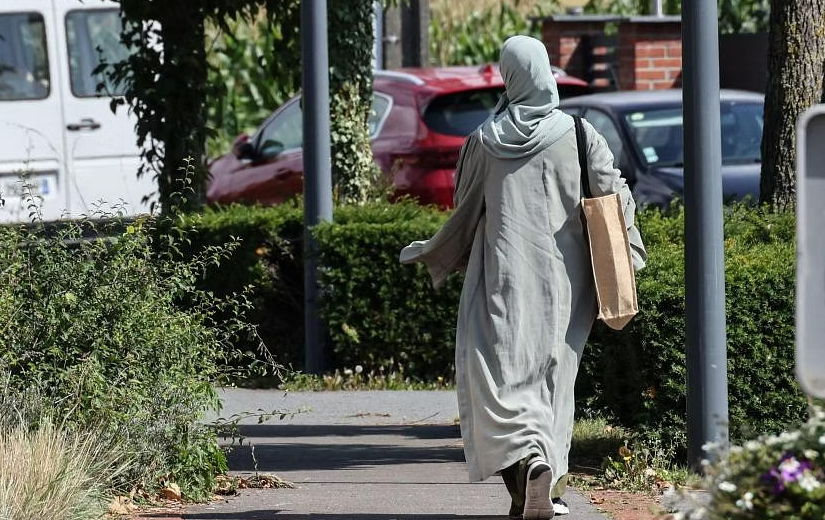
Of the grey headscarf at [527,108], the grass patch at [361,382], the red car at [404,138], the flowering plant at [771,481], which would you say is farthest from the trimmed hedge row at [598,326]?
the flowering plant at [771,481]

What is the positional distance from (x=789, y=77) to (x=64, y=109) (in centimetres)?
795

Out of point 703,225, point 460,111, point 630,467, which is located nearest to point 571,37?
point 460,111

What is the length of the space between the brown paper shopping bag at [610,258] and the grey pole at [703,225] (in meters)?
0.43

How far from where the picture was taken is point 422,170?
37.6ft

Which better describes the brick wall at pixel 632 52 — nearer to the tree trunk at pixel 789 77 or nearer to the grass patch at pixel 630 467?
the tree trunk at pixel 789 77

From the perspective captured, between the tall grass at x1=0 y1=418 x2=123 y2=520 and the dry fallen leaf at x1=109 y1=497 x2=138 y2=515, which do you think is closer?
the tall grass at x1=0 y1=418 x2=123 y2=520

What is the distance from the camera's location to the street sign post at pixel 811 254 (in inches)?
119

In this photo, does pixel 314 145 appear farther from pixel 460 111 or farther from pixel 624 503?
pixel 624 503

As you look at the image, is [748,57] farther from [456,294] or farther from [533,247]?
[533,247]

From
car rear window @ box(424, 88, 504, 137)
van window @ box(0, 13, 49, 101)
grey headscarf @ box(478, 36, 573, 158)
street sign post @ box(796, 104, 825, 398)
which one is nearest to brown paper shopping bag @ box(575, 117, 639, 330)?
grey headscarf @ box(478, 36, 573, 158)

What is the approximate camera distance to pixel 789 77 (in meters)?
7.56

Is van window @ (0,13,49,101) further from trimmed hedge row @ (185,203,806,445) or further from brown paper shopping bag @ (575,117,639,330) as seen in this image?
brown paper shopping bag @ (575,117,639,330)

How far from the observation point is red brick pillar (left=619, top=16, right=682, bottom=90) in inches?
676

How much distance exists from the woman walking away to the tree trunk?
2132 millimetres
